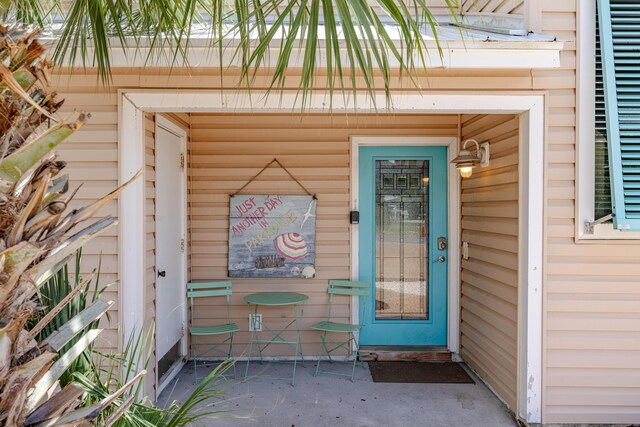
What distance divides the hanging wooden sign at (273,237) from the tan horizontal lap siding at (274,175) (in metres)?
0.08

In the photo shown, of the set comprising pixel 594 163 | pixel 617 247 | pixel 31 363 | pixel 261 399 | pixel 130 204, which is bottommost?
pixel 261 399

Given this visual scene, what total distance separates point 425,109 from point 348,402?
2289mm

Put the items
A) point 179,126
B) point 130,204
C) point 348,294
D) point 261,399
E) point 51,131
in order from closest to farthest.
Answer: point 51,131
point 130,204
point 261,399
point 179,126
point 348,294

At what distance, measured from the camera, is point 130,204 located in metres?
3.02

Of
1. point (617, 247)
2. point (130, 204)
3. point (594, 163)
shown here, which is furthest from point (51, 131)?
point (617, 247)

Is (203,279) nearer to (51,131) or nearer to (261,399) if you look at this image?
(261,399)

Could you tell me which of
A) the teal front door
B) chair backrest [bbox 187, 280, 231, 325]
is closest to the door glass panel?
the teal front door

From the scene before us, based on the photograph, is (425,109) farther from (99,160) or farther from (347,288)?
(99,160)

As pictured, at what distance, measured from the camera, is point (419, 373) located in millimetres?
4031

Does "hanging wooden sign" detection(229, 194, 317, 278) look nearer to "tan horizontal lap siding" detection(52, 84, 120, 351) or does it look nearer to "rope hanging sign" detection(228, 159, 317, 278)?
"rope hanging sign" detection(228, 159, 317, 278)

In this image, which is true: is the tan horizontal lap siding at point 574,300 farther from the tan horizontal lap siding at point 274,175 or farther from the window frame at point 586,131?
the tan horizontal lap siding at point 274,175

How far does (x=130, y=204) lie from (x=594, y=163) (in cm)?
317

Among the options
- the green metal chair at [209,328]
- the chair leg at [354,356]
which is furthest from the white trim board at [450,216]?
the green metal chair at [209,328]

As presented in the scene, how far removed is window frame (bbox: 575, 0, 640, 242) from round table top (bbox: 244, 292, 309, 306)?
2271 millimetres
